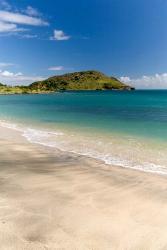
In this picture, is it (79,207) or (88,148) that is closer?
(79,207)

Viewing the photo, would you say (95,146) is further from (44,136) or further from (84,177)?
(84,177)

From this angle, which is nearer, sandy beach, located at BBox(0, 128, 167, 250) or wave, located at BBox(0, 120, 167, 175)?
sandy beach, located at BBox(0, 128, 167, 250)

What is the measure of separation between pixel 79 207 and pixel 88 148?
11112 mm

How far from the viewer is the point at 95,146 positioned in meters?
22.2

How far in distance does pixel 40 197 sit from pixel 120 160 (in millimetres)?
7557

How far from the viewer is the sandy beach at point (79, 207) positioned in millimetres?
8320

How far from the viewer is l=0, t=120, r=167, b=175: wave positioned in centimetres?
1658

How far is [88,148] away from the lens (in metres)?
21.5

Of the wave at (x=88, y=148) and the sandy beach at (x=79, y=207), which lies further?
the wave at (x=88, y=148)

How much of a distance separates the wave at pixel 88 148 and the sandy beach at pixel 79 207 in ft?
3.77

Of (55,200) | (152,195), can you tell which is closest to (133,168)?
(152,195)

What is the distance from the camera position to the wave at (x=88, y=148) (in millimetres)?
16578

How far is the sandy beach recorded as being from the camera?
8.32m

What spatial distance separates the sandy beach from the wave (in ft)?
3.77
